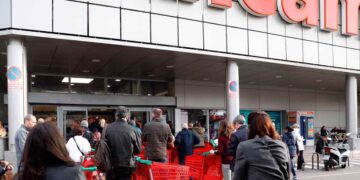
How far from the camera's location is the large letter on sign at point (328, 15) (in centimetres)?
1992

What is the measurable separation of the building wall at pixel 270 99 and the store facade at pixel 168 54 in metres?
0.09

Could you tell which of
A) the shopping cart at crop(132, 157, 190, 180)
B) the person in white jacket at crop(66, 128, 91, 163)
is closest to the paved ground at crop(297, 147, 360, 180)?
the person in white jacket at crop(66, 128, 91, 163)

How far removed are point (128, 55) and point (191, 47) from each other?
2.41 meters

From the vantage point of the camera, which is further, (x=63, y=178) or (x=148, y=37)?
(x=148, y=37)

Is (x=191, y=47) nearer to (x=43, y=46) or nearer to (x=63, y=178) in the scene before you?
(x=43, y=46)

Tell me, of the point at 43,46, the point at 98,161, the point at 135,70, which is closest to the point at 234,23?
the point at 135,70

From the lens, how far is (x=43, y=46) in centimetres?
1395

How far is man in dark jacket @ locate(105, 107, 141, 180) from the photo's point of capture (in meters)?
6.68

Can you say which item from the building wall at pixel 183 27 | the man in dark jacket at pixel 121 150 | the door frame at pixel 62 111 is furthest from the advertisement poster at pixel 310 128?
the man in dark jacket at pixel 121 150

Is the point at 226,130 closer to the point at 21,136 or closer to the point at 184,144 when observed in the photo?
the point at 184,144

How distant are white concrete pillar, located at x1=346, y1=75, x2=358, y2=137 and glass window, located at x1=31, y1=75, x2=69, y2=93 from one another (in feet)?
50.3

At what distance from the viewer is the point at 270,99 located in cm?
2841

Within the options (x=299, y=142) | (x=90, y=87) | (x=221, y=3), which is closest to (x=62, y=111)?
(x=90, y=87)

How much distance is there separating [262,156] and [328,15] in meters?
17.9
